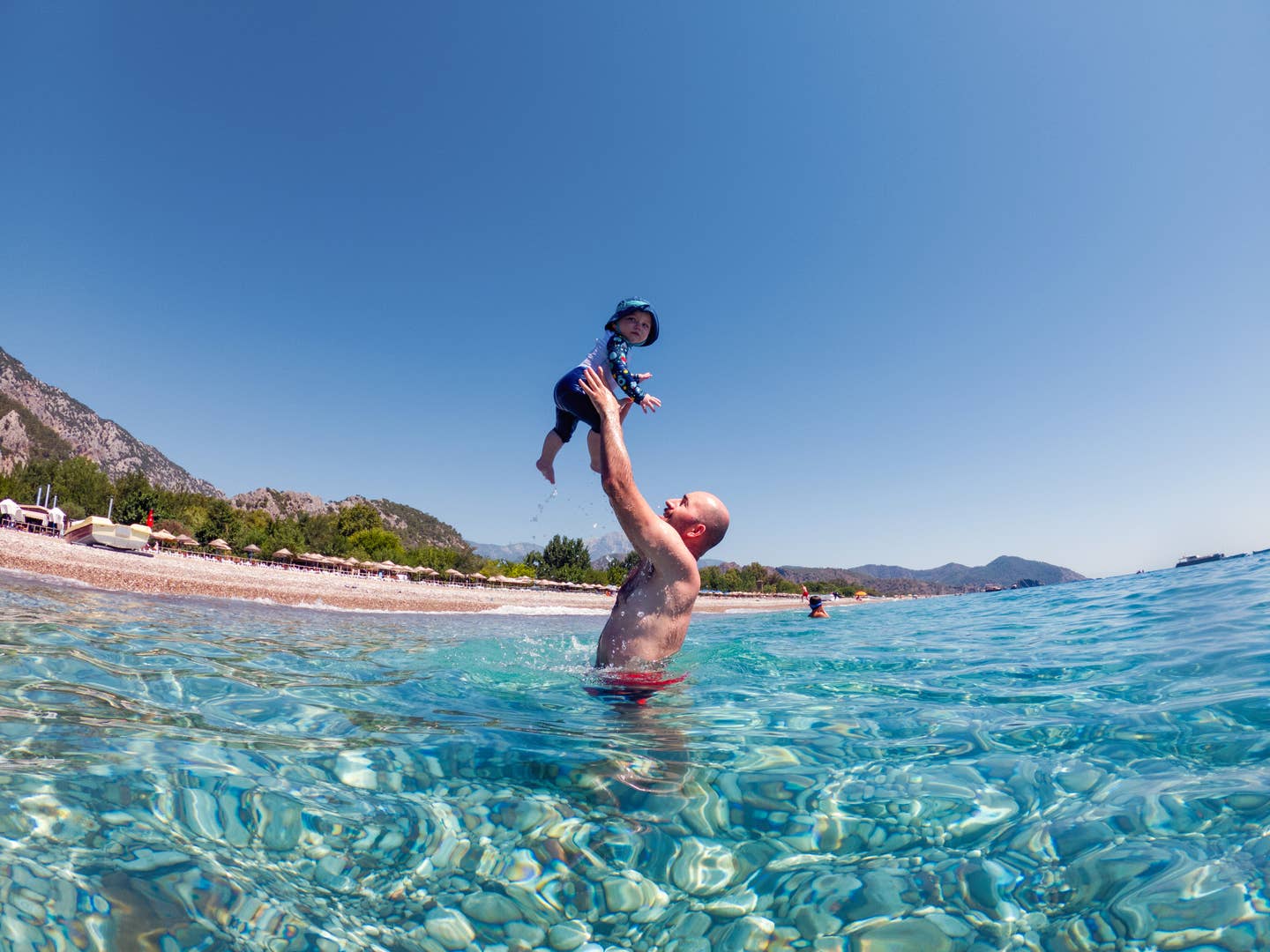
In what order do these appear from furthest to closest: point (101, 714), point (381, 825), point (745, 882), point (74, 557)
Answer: point (74, 557)
point (101, 714)
point (381, 825)
point (745, 882)

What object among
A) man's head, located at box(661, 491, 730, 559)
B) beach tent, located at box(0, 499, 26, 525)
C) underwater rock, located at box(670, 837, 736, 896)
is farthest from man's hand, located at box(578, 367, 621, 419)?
beach tent, located at box(0, 499, 26, 525)

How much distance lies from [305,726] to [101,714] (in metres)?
0.84

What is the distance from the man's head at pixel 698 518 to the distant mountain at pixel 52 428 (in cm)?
18009

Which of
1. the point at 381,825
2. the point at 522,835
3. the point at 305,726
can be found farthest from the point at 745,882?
the point at 305,726

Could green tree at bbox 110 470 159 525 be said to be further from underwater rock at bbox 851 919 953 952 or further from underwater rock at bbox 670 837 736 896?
underwater rock at bbox 851 919 953 952

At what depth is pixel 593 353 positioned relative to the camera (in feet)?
15.5

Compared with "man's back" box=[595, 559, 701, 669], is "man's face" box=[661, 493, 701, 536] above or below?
above

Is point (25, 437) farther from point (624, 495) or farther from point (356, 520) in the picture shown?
point (624, 495)

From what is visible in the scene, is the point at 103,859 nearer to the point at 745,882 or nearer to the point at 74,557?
the point at 745,882

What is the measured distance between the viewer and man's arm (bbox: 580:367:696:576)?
12.4ft

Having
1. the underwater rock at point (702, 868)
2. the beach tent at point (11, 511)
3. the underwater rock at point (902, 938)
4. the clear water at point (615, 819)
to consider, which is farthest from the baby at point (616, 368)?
the beach tent at point (11, 511)

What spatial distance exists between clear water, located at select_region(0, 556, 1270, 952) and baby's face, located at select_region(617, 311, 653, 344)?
8.84 ft

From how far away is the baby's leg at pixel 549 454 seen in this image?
5.03 metres

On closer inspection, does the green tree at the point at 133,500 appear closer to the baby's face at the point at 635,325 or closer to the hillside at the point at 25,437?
the baby's face at the point at 635,325
